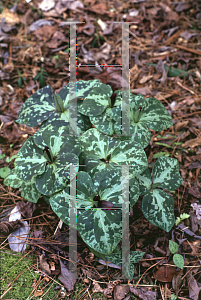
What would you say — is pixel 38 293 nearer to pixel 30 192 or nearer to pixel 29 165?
pixel 30 192

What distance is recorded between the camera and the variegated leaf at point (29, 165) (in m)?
1.30

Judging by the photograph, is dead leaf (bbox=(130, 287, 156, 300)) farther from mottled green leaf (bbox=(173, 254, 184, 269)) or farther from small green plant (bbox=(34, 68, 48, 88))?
small green plant (bbox=(34, 68, 48, 88))

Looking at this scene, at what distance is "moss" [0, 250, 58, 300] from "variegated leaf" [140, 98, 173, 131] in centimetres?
103

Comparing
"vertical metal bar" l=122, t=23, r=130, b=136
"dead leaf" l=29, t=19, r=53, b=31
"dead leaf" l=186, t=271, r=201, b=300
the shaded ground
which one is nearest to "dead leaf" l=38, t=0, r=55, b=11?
the shaded ground

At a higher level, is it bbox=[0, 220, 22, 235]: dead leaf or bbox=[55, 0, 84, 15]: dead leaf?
bbox=[55, 0, 84, 15]: dead leaf

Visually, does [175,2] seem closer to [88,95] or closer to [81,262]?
[88,95]

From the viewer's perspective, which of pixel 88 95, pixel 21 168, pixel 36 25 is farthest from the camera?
pixel 36 25

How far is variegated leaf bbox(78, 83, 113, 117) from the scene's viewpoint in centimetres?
146

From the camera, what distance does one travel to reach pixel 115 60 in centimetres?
227

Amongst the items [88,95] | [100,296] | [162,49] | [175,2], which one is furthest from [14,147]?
[175,2]

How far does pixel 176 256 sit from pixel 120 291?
1.18ft

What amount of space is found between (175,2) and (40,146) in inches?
89.2

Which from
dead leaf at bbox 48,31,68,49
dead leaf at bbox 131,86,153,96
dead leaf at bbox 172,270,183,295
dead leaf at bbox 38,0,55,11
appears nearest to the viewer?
dead leaf at bbox 172,270,183,295

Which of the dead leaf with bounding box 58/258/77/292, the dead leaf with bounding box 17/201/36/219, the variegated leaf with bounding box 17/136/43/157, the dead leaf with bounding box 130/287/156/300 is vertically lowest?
the dead leaf with bounding box 130/287/156/300
